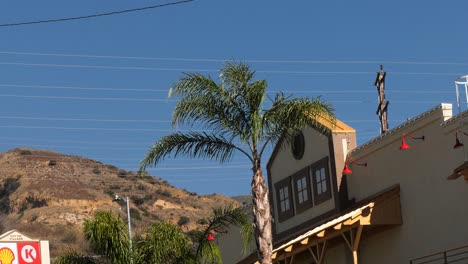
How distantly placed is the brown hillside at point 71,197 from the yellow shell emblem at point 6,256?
1705 inches

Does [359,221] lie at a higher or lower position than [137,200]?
lower

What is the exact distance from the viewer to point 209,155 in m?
23.4

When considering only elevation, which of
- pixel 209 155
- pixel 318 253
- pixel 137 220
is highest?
pixel 137 220

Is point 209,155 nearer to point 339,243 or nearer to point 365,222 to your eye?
point 365,222

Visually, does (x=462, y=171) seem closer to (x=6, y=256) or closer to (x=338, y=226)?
(x=338, y=226)

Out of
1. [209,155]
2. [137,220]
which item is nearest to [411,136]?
[209,155]

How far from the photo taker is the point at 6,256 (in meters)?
33.4

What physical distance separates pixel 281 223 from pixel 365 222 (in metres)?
7.73

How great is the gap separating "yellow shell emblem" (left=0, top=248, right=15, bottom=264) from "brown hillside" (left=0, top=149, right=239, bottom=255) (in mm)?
43298

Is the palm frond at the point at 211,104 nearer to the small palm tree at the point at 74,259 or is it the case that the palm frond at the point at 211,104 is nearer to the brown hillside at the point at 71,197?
the small palm tree at the point at 74,259

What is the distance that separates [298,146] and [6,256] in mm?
10625

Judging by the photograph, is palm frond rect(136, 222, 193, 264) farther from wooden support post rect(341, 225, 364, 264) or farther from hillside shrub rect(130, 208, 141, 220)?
hillside shrub rect(130, 208, 141, 220)

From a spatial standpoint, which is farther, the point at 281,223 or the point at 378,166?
the point at 281,223

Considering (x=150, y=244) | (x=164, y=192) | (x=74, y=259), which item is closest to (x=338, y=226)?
(x=150, y=244)
